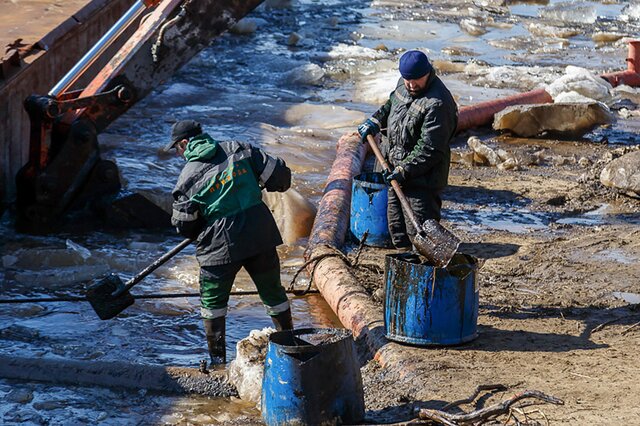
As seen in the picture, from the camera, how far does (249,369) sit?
21.5 ft

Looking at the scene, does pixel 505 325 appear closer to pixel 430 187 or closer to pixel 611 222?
pixel 430 187

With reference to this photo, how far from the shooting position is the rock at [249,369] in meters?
6.50

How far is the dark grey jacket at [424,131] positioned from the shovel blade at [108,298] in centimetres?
226

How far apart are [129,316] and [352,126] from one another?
21.2 ft

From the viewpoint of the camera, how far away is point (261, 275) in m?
6.88

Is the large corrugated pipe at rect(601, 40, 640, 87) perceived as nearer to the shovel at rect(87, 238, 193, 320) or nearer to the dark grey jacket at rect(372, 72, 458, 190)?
the dark grey jacket at rect(372, 72, 458, 190)

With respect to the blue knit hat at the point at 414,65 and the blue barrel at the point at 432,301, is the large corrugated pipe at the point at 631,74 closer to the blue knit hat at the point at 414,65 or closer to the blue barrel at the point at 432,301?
the blue knit hat at the point at 414,65

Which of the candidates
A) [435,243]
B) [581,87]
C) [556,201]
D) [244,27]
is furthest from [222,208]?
[244,27]

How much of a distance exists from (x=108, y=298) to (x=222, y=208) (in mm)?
1120

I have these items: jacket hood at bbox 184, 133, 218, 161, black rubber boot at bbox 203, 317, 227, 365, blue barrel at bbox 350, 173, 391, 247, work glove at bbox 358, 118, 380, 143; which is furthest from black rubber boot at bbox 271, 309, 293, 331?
blue barrel at bbox 350, 173, 391, 247

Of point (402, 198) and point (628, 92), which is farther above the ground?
point (402, 198)

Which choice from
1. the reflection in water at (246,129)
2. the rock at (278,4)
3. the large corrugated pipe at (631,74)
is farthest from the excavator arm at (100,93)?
the rock at (278,4)

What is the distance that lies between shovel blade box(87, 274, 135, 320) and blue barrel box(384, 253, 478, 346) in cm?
174

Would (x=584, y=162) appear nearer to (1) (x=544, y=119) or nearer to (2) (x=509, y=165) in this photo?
(2) (x=509, y=165)
